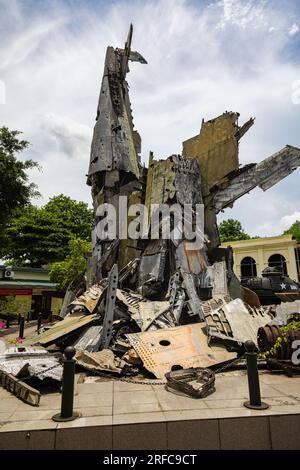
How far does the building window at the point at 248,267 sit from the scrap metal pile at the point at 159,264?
17.6 m

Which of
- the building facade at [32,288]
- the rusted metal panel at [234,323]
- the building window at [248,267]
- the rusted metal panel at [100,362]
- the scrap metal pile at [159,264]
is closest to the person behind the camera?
the rusted metal panel at [100,362]

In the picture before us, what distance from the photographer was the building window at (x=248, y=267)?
2960 cm

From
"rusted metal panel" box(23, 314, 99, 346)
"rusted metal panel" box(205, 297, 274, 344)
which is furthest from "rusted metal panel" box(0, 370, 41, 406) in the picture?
"rusted metal panel" box(205, 297, 274, 344)

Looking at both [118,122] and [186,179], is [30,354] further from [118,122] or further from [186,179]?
[118,122]

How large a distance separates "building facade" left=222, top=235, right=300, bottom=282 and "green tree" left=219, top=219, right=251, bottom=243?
11551mm

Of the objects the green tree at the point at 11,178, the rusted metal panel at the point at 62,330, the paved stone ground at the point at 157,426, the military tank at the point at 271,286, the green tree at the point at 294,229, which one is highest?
the green tree at the point at 294,229

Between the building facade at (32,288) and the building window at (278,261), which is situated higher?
the building window at (278,261)

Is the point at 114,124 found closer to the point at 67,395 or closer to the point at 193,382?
the point at 193,382

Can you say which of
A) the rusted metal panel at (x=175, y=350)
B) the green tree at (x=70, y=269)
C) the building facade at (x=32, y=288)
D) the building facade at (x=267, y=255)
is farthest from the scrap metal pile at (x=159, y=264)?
the building facade at (x=267, y=255)

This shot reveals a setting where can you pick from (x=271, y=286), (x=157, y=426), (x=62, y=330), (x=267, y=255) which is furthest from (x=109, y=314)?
(x=267, y=255)

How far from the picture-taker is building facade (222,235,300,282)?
27500mm

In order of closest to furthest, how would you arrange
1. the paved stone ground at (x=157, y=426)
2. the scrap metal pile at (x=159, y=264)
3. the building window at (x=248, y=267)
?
1. the paved stone ground at (x=157, y=426)
2. the scrap metal pile at (x=159, y=264)
3. the building window at (x=248, y=267)

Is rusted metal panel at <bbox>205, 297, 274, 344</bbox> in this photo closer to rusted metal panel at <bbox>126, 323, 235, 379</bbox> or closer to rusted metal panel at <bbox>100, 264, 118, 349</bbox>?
rusted metal panel at <bbox>126, 323, 235, 379</bbox>

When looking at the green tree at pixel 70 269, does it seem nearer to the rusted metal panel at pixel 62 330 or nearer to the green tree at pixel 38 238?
the green tree at pixel 38 238
